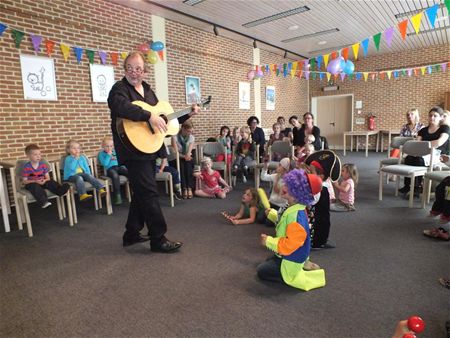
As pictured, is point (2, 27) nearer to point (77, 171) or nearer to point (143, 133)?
point (77, 171)

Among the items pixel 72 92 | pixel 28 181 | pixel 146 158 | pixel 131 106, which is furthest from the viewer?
pixel 72 92

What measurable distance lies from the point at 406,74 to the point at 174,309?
429 inches

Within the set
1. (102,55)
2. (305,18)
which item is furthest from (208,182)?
(305,18)

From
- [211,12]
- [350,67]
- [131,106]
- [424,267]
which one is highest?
[211,12]

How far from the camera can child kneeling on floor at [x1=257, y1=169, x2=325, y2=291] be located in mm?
1972

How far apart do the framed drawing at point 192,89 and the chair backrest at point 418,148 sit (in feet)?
14.3

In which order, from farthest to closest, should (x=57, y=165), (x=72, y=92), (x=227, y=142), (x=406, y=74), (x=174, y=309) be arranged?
(x=406, y=74)
(x=227, y=142)
(x=72, y=92)
(x=57, y=165)
(x=174, y=309)

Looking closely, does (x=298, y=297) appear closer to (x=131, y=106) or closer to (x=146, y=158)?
(x=146, y=158)

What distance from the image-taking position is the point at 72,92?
486 centimetres

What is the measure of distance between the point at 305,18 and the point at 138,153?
19.0 feet

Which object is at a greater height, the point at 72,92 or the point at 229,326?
the point at 72,92

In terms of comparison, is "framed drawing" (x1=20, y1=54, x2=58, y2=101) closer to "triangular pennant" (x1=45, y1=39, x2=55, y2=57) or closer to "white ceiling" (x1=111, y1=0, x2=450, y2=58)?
"triangular pennant" (x1=45, y1=39, x2=55, y2=57)

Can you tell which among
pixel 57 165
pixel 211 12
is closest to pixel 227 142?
pixel 211 12

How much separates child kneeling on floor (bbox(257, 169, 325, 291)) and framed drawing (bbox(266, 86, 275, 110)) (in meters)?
7.76
